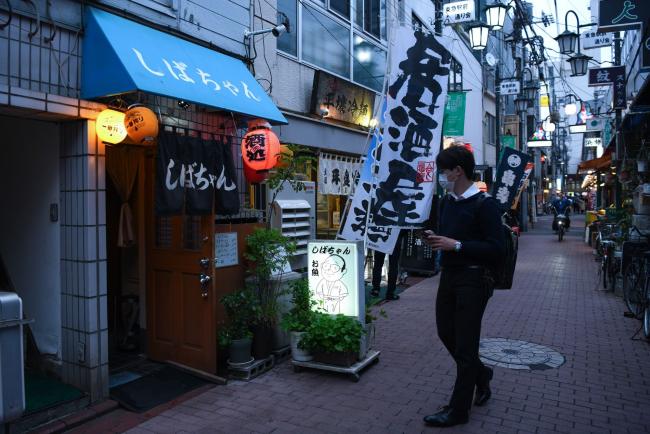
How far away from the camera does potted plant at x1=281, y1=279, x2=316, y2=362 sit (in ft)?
20.6

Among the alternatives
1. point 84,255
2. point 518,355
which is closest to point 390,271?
point 518,355

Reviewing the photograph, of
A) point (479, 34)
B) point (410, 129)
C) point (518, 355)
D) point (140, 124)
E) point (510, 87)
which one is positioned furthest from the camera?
point (510, 87)

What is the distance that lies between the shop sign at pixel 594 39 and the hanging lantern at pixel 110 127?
1686cm

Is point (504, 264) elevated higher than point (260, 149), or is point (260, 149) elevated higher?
point (260, 149)

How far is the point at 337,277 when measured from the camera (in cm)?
646

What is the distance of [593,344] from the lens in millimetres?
7453

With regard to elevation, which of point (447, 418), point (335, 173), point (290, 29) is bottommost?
point (447, 418)

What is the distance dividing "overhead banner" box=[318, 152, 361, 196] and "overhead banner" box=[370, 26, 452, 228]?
3.08 meters

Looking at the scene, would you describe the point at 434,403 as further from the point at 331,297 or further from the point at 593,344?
the point at 593,344

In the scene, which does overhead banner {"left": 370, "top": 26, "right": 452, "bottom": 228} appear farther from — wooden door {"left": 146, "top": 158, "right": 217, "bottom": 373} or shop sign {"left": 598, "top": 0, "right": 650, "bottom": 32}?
shop sign {"left": 598, "top": 0, "right": 650, "bottom": 32}

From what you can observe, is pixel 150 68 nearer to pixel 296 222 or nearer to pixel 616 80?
pixel 296 222

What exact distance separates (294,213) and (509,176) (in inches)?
440

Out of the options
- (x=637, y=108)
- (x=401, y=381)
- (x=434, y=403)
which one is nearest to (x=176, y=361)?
(x=401, y=381)

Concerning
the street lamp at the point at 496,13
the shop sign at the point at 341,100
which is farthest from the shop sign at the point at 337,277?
the street lamp at the point at 496,13
